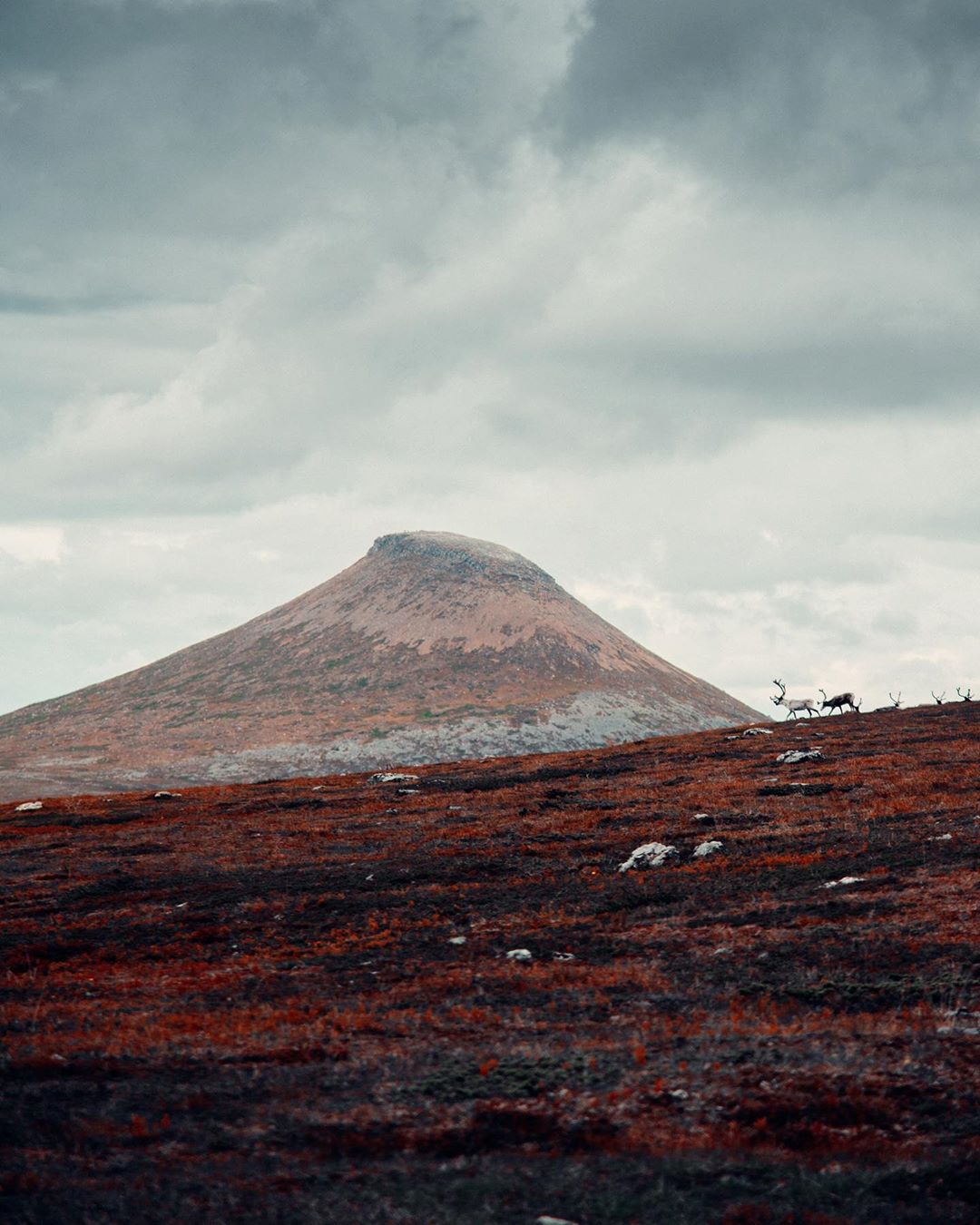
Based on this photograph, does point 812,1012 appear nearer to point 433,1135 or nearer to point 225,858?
point 433,1135

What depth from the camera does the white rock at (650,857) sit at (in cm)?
3453

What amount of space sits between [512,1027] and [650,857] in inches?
692

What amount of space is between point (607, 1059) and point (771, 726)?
7691 centimetres

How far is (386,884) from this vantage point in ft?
113

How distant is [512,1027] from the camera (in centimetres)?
1817

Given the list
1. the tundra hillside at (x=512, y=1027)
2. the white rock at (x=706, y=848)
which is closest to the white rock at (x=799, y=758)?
the tundra hillside at (x=512, y=1027)

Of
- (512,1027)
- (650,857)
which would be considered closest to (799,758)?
(650,857)

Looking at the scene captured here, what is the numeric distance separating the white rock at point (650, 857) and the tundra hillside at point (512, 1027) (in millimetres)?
330

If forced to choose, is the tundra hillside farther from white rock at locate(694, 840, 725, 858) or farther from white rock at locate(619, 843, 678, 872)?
white rock at locate(694, 840, 725, 858)

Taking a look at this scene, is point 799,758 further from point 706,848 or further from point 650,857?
point 650,857

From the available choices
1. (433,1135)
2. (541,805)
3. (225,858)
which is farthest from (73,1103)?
(541,805)

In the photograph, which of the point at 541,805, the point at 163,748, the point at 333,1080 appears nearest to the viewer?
the point at 333,1080

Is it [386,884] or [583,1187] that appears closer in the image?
[583,1187]

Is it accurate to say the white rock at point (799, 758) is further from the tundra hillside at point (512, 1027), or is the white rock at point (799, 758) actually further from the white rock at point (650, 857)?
the white rock at point (650, 857)
